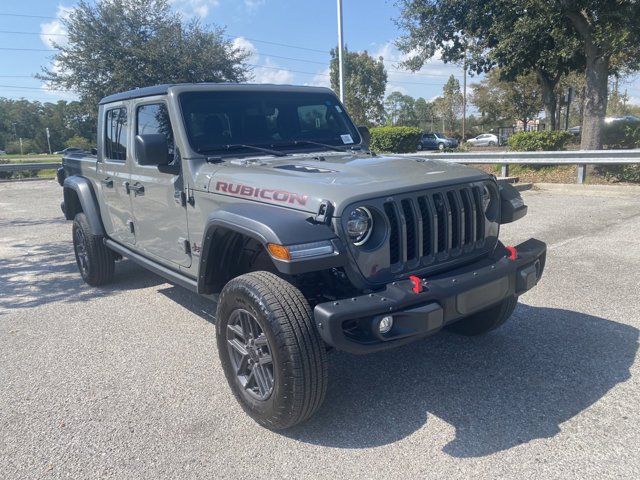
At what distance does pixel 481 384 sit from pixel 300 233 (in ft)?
5.50

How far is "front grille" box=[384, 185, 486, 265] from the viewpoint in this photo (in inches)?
113

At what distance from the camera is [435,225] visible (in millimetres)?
3010

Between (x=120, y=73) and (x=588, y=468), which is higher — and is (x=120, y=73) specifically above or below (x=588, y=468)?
above

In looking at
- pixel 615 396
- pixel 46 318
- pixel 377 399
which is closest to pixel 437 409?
pixel 377 399

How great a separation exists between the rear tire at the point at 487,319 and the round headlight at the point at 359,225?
1329 mm

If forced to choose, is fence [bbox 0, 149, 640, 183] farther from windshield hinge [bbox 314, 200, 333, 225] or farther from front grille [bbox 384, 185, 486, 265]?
windshield hinge [bbox 314, 200, 333, 225]

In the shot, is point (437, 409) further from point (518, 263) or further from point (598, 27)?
point (598, 27)

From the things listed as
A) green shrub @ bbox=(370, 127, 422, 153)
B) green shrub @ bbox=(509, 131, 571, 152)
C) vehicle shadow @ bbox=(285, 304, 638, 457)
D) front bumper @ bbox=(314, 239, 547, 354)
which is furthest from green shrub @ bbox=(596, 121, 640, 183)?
front bumper @ bbox=(314, 239, 547, 354)

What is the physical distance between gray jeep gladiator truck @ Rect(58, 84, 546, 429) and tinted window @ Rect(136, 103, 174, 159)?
0.8 inches

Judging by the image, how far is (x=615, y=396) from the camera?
10.3ft

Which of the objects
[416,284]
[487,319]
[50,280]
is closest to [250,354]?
[416,284]

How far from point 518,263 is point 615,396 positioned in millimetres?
992

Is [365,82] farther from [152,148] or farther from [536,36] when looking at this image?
[152,148]

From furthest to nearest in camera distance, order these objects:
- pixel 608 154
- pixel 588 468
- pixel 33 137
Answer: pixel 33 137 < pixel 608 154 < pixel 588 468
